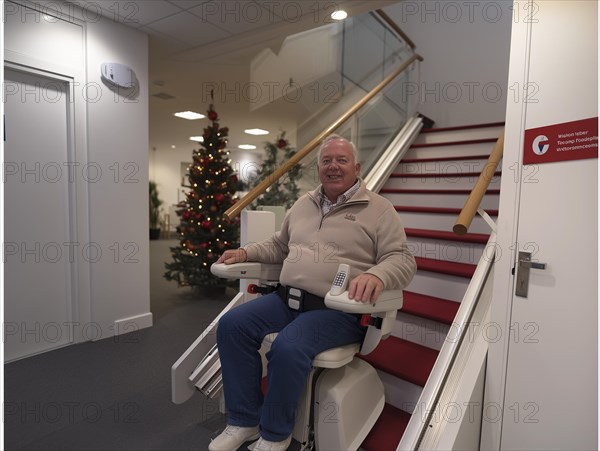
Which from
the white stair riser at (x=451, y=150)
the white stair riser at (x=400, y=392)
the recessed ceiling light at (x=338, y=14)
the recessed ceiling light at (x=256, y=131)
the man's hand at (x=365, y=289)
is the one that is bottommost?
the white stair riser at (x=400, y=392)

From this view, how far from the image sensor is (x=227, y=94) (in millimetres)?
5539

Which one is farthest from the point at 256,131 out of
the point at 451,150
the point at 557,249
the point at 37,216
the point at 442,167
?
the point at 557,249

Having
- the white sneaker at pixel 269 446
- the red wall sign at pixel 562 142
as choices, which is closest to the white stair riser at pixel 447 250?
the red wall sign at pixel 562 142

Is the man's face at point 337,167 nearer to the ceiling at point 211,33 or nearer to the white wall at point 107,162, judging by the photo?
the ceiling at point 211,33

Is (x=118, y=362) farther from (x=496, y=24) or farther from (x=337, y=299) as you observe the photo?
(x=496, y=24)

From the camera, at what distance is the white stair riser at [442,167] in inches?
138

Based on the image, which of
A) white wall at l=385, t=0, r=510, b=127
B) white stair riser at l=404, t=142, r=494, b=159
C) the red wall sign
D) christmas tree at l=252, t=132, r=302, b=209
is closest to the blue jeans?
christmas tree at l=252, t=132, r=302, b=209

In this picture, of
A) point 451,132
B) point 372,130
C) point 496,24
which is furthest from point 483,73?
point 372,130

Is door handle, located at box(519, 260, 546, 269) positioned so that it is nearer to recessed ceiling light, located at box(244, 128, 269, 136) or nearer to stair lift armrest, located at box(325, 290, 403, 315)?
stair lift armrest, located at box(325, 290, 403, 315)

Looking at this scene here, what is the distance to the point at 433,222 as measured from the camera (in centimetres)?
298

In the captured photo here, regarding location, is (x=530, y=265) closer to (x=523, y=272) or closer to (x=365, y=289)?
(x=523, y=272)

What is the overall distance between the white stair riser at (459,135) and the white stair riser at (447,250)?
1.76 meters

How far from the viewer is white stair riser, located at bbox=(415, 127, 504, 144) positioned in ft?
13.1

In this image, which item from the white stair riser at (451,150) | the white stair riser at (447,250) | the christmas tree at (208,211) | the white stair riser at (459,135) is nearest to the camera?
the white stair riser at (447,250)
